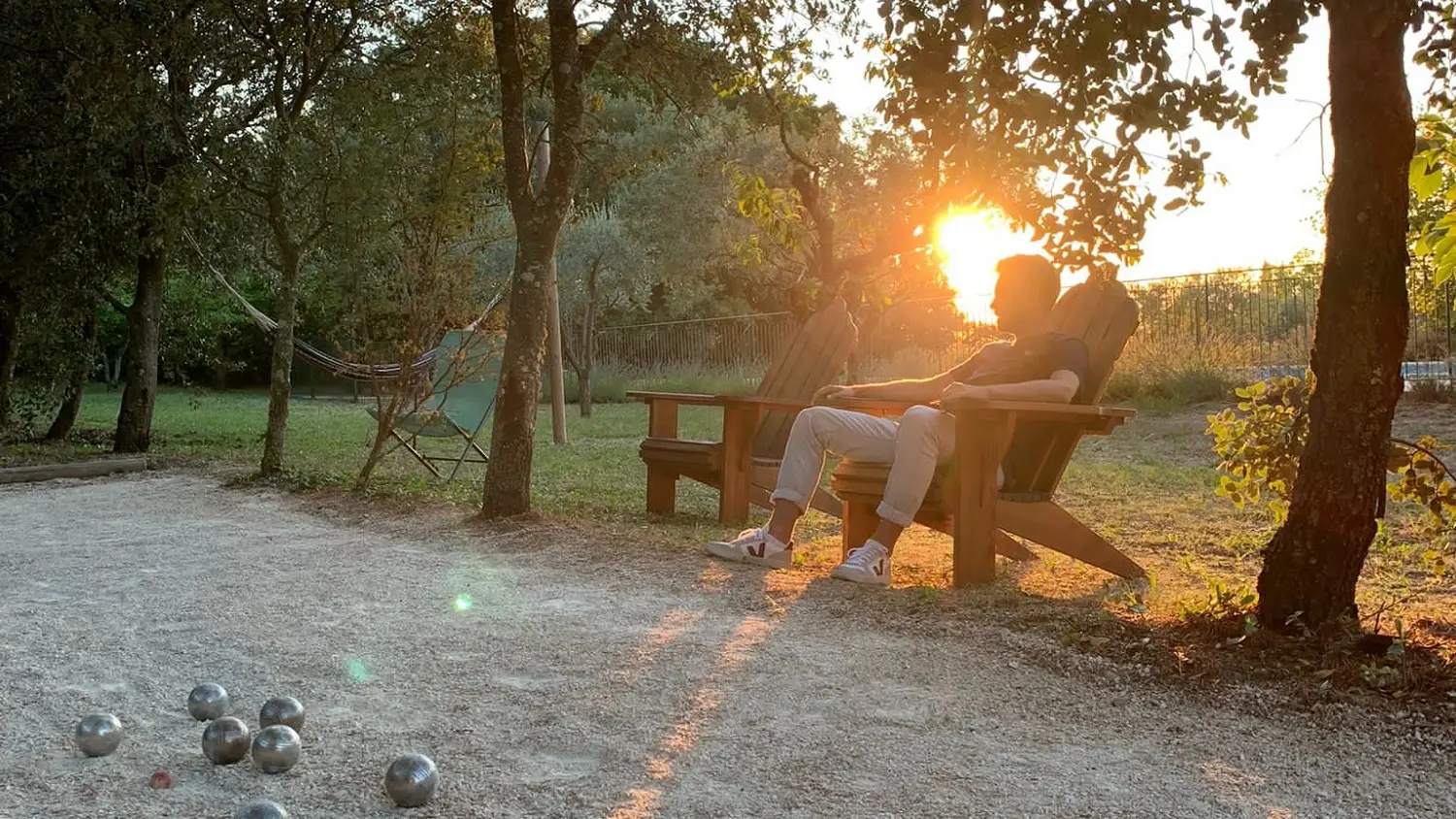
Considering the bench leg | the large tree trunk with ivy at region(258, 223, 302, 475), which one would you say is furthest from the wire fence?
the large tree trunk with ivy at region(258, 223, 302, 475)

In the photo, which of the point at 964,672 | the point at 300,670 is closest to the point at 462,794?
the point at 300,670

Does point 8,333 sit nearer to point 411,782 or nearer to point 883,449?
point 883,449

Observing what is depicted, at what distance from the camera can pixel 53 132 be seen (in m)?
9.63

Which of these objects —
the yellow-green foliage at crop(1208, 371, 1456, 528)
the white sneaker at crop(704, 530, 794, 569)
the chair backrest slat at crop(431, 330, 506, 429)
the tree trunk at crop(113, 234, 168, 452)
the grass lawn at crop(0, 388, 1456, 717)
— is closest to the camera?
the grass lawn at crop(0, 388, 1456, 717)

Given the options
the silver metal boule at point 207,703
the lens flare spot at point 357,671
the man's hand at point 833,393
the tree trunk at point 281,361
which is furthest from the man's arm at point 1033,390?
the tree trunk at point 281,361

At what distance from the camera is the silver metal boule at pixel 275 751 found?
2.32 metres

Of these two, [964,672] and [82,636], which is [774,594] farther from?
[82,636]

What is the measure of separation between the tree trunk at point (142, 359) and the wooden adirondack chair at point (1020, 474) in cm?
811

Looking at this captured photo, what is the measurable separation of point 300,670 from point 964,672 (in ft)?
5.79

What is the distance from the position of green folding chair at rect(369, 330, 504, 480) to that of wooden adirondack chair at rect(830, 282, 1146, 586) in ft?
10.9

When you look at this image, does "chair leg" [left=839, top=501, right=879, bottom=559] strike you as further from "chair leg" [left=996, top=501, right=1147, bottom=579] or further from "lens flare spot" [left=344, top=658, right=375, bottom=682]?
"lens flare spot" [left=344, top=658, right=375, bottom=682]

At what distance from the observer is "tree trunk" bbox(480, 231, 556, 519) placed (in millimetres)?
5879

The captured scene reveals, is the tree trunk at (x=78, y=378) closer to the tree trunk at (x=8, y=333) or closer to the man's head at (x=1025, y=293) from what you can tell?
the tree trunk at (x=8, y=333)

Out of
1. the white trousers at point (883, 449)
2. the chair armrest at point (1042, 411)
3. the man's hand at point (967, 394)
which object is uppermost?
the man's hand at point (967, 394)
